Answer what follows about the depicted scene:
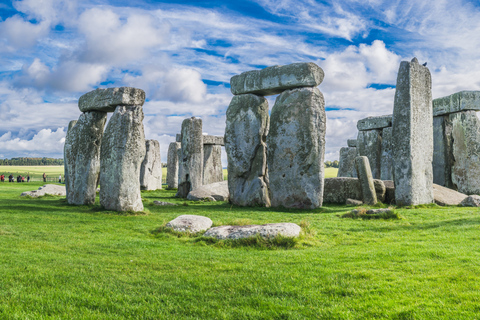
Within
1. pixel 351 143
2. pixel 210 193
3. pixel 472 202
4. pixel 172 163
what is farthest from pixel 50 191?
pixel 351 143

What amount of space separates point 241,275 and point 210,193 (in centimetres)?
1178

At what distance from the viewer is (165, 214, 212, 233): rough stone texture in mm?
7793

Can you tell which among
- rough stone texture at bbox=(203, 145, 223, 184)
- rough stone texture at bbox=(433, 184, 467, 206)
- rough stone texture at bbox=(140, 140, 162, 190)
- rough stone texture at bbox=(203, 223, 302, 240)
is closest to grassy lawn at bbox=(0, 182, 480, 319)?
rough stone texture at bbox=(203, 223, 302, 240)

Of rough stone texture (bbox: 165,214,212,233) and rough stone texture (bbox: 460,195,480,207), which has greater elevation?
Result: rough stone texture (bbox: 460,195,480,207)

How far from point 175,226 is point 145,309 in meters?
4.09

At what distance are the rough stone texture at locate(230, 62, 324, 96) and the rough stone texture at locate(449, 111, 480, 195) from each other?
7.69 m

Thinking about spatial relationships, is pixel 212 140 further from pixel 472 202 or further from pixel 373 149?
pixel 472 202

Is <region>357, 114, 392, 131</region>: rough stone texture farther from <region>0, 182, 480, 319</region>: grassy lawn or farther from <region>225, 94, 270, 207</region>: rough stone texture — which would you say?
<region>0, 182, 480, 319</region>: grassy lawn

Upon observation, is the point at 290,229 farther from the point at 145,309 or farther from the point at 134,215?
the point at 134,215

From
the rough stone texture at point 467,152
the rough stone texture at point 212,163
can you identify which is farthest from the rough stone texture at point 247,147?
the rough stone texture at point 212,163

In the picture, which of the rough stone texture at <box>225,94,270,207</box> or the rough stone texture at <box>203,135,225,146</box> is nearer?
the rough stone texture at <box>225,94,270,207</box>

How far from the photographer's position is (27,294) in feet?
13.9

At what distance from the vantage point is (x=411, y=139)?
1259 cm

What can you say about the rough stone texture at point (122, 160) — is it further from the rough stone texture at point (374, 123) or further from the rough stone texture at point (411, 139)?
the rough stone texture at point (374, 123)
